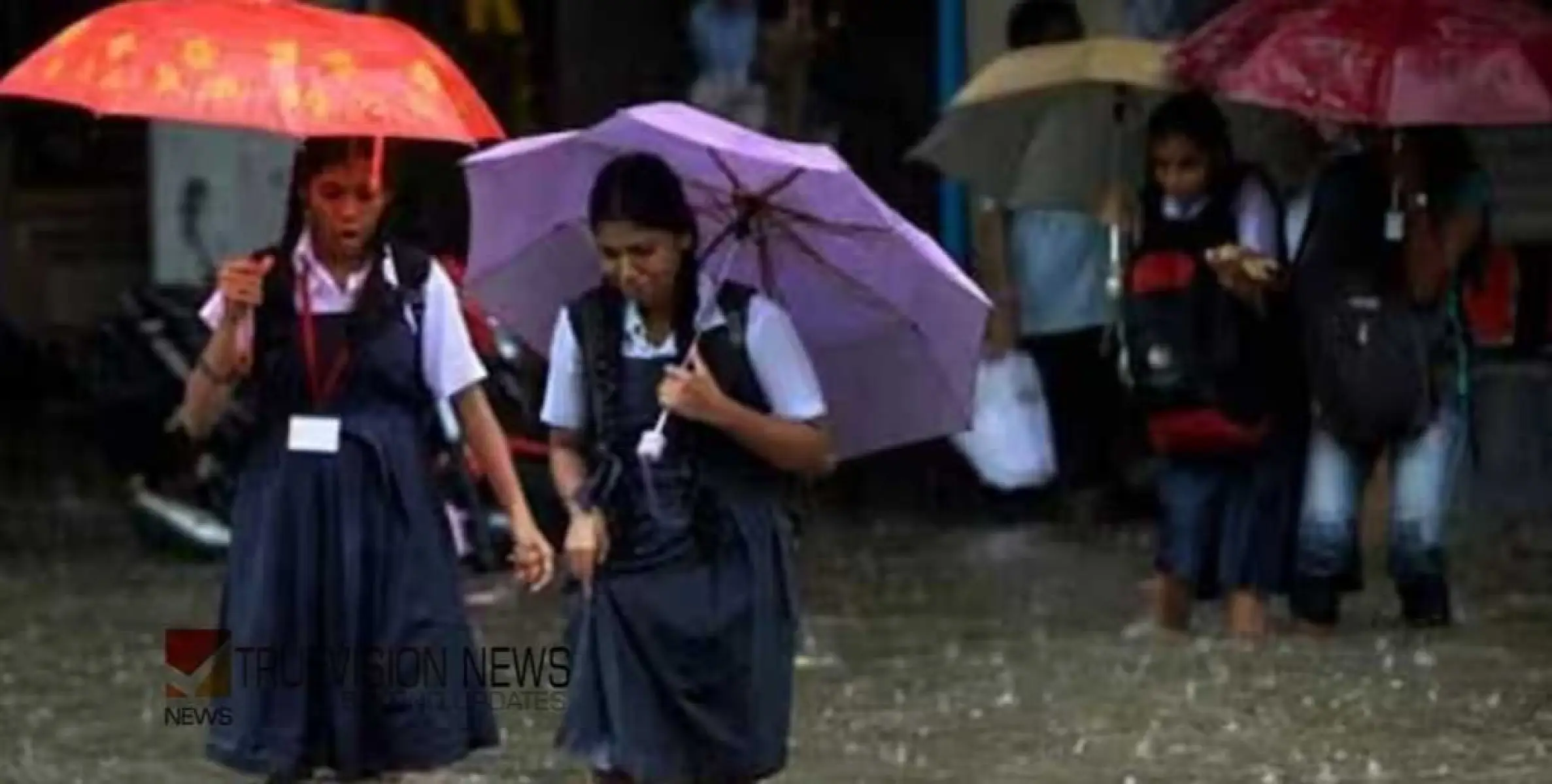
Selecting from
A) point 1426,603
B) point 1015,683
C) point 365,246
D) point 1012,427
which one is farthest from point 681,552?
point 1012,427

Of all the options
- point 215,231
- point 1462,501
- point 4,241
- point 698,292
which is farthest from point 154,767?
point 4,241

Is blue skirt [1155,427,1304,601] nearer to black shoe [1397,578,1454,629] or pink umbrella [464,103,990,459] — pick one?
black shoe [1397,578,1454,629]

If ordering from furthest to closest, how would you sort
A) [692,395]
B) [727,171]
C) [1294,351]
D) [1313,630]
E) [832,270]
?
1. [1313,630]
2. [1294,351]
3. [832,270]
4. [727,171]
5. [692,395]

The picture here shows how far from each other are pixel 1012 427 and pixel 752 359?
6.32 metres

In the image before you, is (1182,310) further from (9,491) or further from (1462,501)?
(9,491)

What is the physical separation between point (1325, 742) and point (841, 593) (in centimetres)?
294

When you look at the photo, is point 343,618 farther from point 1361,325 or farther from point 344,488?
point 1361,325

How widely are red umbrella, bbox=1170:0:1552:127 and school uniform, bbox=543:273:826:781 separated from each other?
311 centimetres

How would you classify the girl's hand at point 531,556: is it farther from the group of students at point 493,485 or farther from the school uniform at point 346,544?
the school uniform at point 346,544

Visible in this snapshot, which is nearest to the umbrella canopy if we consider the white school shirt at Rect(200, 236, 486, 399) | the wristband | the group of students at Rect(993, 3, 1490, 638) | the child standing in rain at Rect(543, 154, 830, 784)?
the group of students at Rect(993, 3, 1490, 638)

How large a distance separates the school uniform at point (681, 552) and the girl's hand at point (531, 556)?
0.18 metres

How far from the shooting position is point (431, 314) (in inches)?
274

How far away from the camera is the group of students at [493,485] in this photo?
257 inches

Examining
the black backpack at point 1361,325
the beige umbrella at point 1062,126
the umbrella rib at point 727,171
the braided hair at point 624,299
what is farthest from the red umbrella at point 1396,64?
the braided hair at point 624,299
